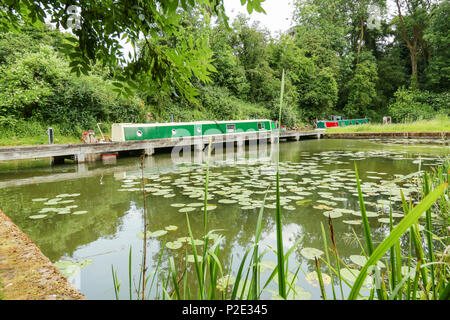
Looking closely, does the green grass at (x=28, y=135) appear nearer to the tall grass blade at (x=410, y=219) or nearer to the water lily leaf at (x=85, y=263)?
the water lily leaf at (x=85, y=263)

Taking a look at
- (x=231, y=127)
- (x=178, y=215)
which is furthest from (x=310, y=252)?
(x=231, y=127)

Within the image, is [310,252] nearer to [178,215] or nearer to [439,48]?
[178,215]

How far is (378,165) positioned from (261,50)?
1522 centimetres

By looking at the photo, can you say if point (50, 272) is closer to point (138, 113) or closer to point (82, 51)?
point (82, 51)

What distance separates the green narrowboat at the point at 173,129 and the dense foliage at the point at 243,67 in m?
0.67

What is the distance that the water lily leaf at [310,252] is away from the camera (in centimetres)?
194

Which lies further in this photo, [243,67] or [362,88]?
[362,88]

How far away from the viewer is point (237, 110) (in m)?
16.5

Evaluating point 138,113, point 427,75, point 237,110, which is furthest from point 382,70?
point 138,113

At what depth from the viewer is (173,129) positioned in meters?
10.5

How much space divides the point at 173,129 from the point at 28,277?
31.3ft

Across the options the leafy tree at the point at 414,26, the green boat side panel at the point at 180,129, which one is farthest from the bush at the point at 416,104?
the green boat side panel at the point at 180,129

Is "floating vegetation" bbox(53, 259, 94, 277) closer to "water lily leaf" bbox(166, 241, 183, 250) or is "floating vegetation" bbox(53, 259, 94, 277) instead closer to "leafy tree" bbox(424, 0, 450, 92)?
"water lily leaf" bbox(166, 241, 183, 250)

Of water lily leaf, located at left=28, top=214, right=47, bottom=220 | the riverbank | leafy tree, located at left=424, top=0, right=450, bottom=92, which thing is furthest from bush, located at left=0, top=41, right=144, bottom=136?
leafy tree, located at left=424, top=0, right=450, bottom=92
